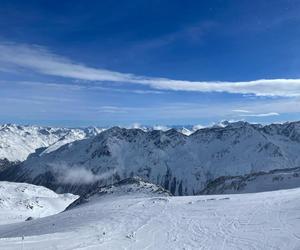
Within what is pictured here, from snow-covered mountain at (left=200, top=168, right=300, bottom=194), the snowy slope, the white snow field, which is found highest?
the white snow field

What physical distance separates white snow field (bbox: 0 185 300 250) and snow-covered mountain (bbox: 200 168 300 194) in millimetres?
70437

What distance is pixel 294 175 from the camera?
116m

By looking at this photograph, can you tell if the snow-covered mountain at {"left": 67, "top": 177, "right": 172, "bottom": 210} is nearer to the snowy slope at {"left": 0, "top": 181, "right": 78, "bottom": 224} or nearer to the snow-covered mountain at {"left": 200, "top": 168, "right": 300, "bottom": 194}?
the snow-covered mountain at {"left": 200, "top": 168, "right": 300, "bottom": 194}

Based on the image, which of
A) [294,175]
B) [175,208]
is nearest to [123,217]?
[175,208]

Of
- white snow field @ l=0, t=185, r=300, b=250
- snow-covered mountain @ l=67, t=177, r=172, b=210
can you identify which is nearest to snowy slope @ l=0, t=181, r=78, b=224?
snow-covered mountain @ l=67, t=177, r=172, b=210

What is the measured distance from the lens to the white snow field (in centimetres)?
2738

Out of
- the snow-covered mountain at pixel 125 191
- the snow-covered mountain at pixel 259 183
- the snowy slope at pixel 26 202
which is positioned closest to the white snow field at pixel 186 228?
the snow-covered mountain at pixel 125 191

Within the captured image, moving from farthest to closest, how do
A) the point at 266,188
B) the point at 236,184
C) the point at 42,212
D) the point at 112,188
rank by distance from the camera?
1. the point at 42,212
2. the point at 236,184
3. the point at 266,188
4. the point at 112,188

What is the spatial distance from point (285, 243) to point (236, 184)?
98.9 m

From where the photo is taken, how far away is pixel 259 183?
11819cm

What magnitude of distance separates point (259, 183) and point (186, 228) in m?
89.5

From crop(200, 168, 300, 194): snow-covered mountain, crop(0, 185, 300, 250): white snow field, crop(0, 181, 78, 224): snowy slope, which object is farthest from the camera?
crop(0, 181, 78, 224): snowy slope

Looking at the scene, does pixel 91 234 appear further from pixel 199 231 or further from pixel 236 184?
pixel 236 184

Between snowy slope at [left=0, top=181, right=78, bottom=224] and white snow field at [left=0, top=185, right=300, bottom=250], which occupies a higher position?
white snow field at [left=0, top=185, right=300, bottom=250]
